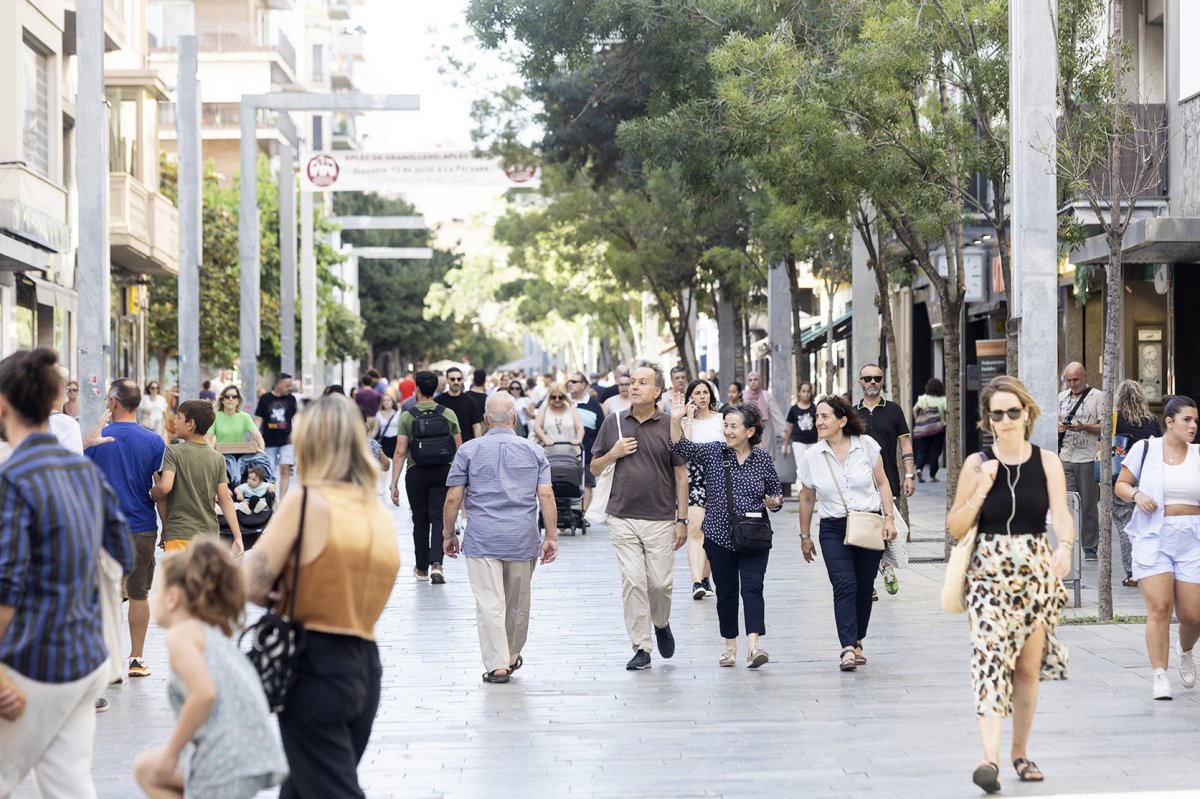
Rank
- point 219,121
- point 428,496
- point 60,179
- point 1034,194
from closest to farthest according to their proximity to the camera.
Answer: point 1034,194, point 428,496, point 60,179, point 219,121

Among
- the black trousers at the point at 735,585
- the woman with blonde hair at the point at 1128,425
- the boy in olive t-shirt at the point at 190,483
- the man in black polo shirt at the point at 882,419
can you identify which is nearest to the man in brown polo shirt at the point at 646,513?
the black trousers at the point at 735,585

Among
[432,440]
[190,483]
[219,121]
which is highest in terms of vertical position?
[219,121]

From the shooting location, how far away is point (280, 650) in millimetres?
5301

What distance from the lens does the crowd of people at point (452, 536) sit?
534 cm

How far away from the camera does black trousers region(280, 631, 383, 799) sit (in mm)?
5340

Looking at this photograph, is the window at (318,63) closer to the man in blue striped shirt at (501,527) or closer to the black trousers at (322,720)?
the man in blue striped shirt at (501,527)

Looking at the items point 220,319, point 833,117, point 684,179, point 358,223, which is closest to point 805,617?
point 833,117

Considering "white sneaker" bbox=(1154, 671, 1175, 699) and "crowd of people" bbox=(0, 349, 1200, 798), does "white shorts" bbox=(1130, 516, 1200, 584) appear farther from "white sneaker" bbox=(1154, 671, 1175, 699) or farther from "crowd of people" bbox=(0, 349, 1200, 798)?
"white sneaker" bbox=(1154, 671, 1175, 699)

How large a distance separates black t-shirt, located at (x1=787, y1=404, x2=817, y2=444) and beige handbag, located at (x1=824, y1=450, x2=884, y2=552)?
8712 mm

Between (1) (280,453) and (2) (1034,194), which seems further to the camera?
(1) (280,453)

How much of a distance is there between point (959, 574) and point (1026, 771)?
895mm

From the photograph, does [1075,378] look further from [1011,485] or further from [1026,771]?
[1026,771]

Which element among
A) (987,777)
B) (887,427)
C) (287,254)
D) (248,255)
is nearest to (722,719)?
(987,777)

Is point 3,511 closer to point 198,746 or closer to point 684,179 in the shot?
point 198,746
